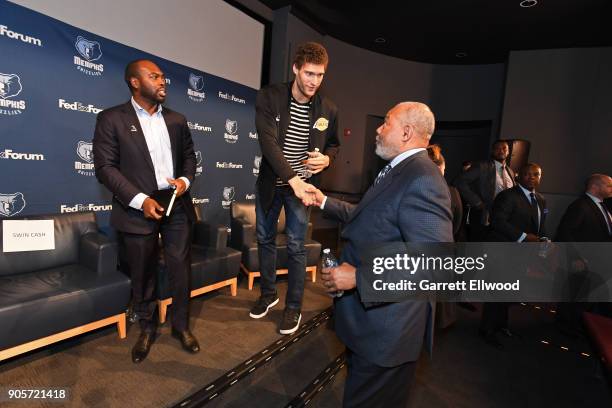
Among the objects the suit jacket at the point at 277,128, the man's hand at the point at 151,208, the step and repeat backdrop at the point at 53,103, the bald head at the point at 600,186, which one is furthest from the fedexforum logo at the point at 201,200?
the bald head at the point at 600,186

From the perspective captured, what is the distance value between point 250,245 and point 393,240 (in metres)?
2.42

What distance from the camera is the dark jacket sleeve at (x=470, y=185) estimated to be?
3.64 meters

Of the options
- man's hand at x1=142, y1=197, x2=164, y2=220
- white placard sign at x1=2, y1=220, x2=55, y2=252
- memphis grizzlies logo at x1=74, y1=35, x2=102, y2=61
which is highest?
memphis grizzlies logo at x1=74, y1=35, x2=102, y2=61

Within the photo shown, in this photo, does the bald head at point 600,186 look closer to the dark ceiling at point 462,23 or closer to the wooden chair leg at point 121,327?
the dark ceiling at point 462,23

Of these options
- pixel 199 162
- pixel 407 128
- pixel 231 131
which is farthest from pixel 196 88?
pixel 407 128

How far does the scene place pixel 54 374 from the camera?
188 centimetres

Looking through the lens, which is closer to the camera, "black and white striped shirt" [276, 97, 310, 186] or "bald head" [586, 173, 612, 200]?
"black and white striped shirt" [276, 97, 310, 186]

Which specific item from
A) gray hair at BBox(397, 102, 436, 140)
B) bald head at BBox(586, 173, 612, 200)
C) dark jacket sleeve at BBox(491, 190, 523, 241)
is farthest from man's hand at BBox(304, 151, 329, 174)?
bald head at BBox(586, 173, 612, 200)

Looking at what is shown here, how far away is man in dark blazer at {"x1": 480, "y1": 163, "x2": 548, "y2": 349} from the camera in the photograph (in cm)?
272

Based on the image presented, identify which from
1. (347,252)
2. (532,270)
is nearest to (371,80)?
(532,270)

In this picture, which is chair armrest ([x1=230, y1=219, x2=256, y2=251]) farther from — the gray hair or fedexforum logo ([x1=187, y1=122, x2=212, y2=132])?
the gray hair

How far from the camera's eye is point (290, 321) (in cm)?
246

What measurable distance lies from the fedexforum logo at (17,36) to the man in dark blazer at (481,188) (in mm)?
4223

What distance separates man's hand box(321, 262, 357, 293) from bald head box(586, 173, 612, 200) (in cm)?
294
